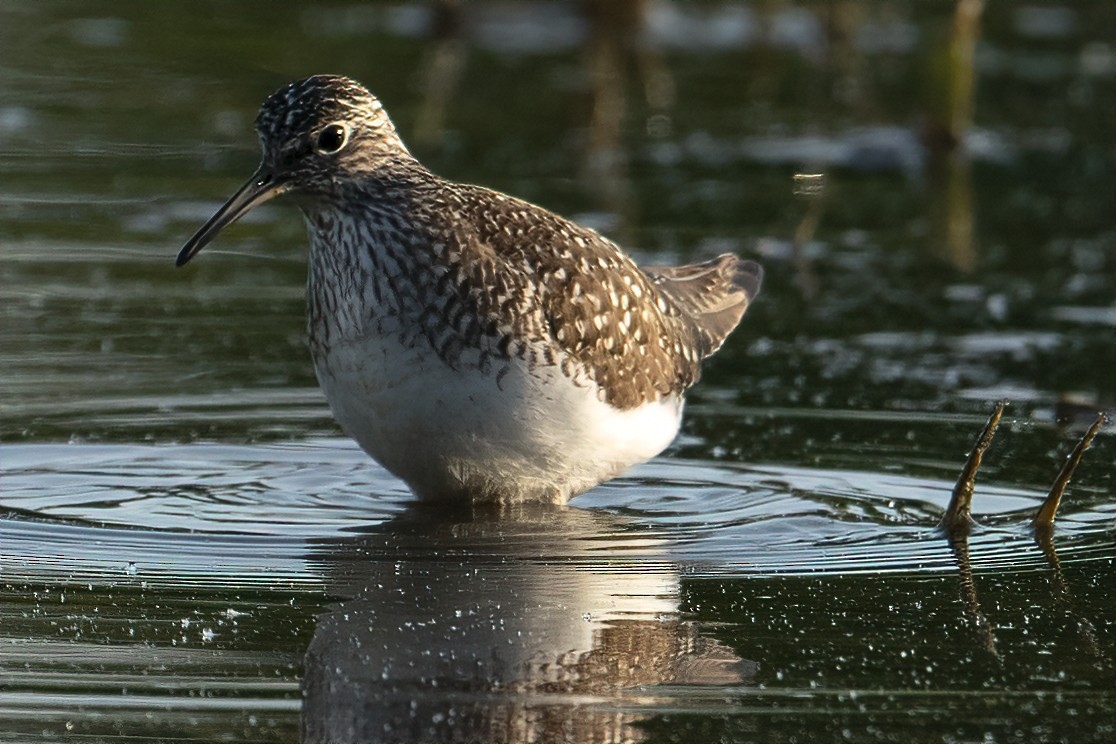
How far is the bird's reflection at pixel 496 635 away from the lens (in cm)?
488

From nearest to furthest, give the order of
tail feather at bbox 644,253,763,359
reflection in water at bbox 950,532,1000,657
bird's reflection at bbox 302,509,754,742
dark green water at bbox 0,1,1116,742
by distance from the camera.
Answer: bird's reflection at bbox 302,509,754,742 → dark green water at bbox 0,1,1116,742 → reflection in water at bbox 950,532,1000,657 → tail feather at bbox 644,253,763,359

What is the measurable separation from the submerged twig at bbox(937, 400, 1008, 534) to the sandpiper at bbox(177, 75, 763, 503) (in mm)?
1163

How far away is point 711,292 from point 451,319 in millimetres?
2134

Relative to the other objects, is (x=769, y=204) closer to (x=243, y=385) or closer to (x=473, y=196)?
(x=243, y=385)

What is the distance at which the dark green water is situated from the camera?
17.0ft

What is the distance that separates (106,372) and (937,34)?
733 centimetres

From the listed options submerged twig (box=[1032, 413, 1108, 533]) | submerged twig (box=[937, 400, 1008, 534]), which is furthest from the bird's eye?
submerged twig (box=[1032, 413, 1108, 533])

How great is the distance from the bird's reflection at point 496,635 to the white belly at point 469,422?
18 centimetres

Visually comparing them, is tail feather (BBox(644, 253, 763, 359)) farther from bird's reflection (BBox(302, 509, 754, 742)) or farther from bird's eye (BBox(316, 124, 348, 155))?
bird's eye (BBox(316, 124, 348, 155))

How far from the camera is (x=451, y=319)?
21.6 ft

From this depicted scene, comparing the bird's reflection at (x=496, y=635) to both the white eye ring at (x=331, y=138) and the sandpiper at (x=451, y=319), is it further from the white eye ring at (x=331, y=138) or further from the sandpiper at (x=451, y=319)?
the white eye ring at (x=331, y=138)

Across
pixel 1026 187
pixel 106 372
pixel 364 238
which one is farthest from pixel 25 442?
pixel 1026 187

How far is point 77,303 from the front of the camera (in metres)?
9.81

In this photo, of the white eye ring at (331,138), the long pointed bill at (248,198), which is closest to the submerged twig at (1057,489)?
the white eye ring at (331,138)
